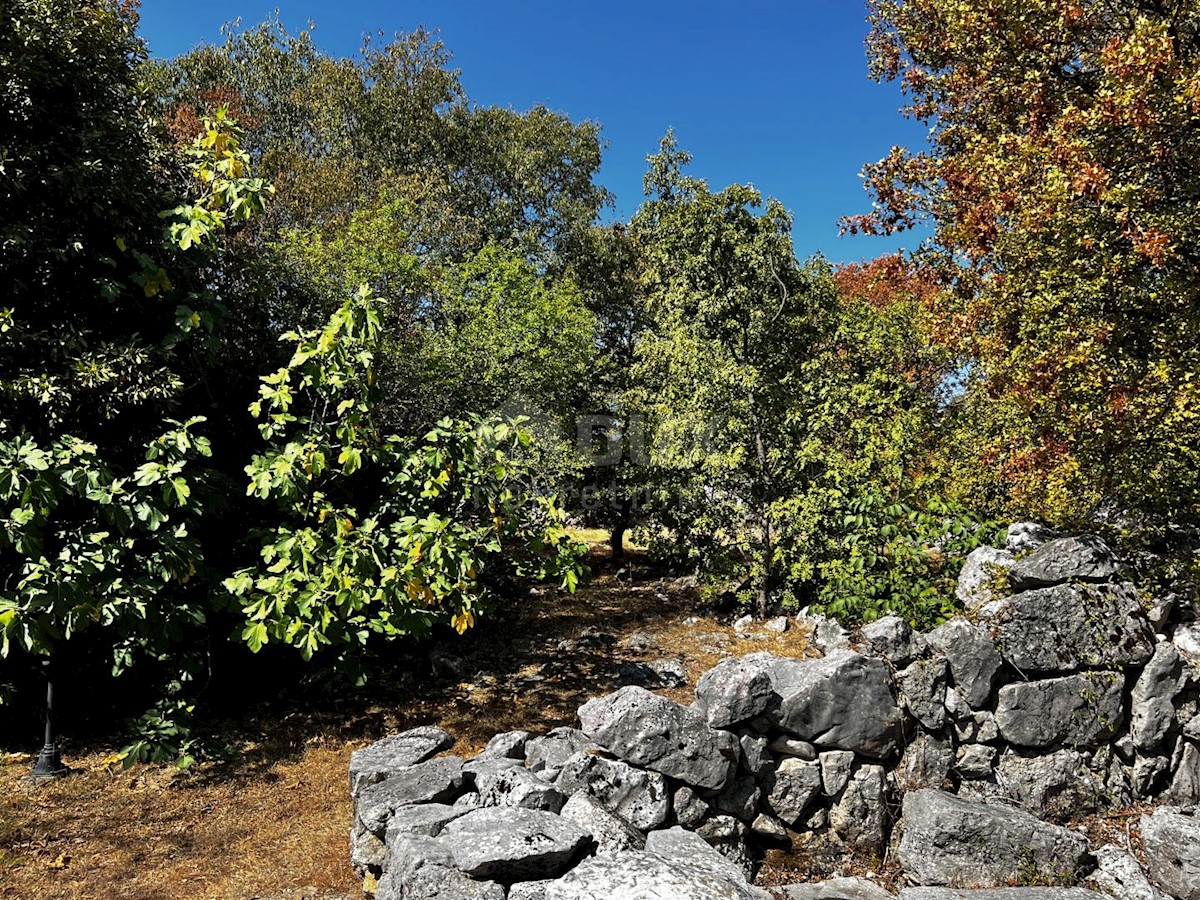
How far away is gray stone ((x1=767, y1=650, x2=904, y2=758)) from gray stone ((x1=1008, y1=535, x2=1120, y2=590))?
1.90m

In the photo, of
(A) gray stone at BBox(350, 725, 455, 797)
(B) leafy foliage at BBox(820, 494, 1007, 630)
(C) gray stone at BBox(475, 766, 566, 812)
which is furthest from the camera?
(B) leafy foliage at BBox(820, 494, 1007, 630)

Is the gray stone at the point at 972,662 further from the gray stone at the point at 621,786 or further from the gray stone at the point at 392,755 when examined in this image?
the gray stone at the point at 392,755

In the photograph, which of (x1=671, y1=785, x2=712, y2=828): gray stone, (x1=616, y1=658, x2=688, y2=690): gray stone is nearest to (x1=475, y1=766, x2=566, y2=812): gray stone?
(x1=671, y1=785, x2=712, y2=828): gray stone

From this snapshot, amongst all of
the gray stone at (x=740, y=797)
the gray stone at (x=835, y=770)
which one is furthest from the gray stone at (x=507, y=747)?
the gray stone at (x=835, y=770)

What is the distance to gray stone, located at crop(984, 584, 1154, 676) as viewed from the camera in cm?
645

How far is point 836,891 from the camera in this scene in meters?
5.18

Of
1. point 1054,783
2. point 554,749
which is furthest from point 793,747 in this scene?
point 1054,783

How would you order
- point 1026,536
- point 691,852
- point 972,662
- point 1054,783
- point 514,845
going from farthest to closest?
point 1026,536 → point 972,662 → point 1054,783 → point 691,852 → point 514,845

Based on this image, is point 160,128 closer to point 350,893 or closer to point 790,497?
point 350,893

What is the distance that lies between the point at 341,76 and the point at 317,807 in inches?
790

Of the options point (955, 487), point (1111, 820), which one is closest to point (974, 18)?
point (955, 487)

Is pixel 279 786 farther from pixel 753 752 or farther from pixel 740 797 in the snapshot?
pixel 753 752

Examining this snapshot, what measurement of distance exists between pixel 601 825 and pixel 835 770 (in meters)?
2.43

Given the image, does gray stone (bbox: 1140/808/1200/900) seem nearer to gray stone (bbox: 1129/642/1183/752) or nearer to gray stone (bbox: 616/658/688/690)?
gray stone (bbox: 1129/642/1183/752)
